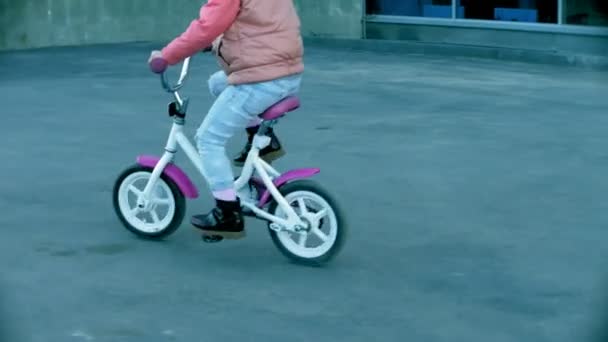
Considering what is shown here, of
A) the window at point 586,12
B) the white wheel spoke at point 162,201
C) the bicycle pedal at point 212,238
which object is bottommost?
the bicycle pedal at point 212,238

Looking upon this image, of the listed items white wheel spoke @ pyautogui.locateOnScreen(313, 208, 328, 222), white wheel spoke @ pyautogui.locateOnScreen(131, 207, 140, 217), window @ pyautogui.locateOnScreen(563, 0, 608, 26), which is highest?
window @ pyautogui.locateOnScreen(563, 0, 608, 26)

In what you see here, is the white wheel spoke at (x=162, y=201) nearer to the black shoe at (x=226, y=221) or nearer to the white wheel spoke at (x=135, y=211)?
the white wheel spoke at (x=135, y=211)

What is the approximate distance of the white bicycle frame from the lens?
6.67 m

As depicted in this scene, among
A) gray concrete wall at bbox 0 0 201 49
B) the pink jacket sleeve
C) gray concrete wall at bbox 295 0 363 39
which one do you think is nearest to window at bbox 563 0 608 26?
gray concrete wall at bbox 295 0 363 39

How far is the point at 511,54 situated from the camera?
16203mm

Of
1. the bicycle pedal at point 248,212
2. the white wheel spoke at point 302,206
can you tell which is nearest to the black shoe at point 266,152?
the bicycle pedal at point 248,212

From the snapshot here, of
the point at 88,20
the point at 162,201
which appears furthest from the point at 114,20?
the point at 162,201

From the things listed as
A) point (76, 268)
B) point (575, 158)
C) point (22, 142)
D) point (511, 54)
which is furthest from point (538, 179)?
point (511, 54)

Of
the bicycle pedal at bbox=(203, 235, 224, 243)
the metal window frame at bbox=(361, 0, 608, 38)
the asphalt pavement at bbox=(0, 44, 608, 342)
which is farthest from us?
the metal window frame at bbox=(361, 0, 608, 38)

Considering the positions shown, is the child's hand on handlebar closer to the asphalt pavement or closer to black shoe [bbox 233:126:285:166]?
black shoe [bbox 233:126:285:166]

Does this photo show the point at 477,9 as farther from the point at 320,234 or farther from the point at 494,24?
the point at 320,234

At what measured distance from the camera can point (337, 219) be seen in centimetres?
656

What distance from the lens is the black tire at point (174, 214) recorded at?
7102 millimetres

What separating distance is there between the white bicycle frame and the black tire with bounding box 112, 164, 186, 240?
0.10m
